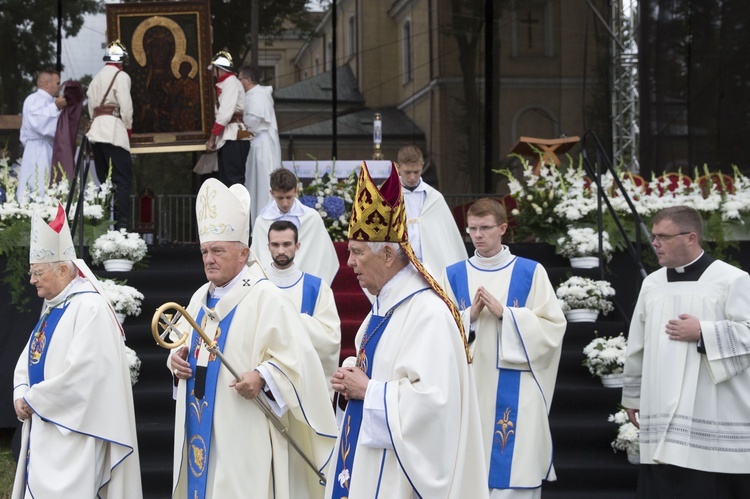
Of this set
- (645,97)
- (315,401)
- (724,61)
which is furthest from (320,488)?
(645,97)

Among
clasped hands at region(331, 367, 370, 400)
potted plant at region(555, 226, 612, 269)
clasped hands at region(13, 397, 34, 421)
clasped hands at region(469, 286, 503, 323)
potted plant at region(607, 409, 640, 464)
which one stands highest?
potted plant at region(555, 226, 612, 269)

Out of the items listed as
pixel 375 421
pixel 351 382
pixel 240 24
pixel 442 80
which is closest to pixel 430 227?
pixel 351 382

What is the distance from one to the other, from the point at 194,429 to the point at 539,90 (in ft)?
41.3

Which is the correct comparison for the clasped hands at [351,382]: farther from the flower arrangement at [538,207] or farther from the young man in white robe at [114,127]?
the young man in white robe at [114,127]

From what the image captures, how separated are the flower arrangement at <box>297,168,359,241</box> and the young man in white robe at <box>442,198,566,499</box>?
5007 millimetres

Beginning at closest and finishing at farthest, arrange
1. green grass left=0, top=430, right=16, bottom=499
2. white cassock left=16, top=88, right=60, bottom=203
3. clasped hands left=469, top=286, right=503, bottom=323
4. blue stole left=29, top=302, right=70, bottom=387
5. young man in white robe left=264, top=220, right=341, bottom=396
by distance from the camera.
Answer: blue stole left=29, top=302, right=70, bottom=387
clasped hands left=469, top=286, right=503, bottom=323
young man in white robe left=264, top=220, right=341, bottom=396
green grass left=0, top=430, right=16, bottom=499
white cassock left=16, top=88, right=60, bottom=203

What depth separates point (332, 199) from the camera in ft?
41.6

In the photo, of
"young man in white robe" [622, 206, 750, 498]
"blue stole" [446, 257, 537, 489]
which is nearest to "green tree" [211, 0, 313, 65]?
"blue stole" [446, 257, 537, 489]

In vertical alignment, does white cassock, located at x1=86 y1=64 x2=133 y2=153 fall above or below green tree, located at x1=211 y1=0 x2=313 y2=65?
below

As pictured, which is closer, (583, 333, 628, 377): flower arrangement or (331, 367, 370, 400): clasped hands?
(331, 367, 370, 400): clasped hands

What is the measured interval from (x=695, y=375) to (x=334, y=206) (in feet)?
21.2

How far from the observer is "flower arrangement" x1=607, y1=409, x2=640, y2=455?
8961 mm

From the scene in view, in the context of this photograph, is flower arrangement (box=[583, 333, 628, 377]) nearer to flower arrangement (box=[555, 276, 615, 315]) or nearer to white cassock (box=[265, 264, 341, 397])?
flower arrangement (box=[555, 276, 615, 315])

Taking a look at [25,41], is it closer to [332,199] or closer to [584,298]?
[332,199]
